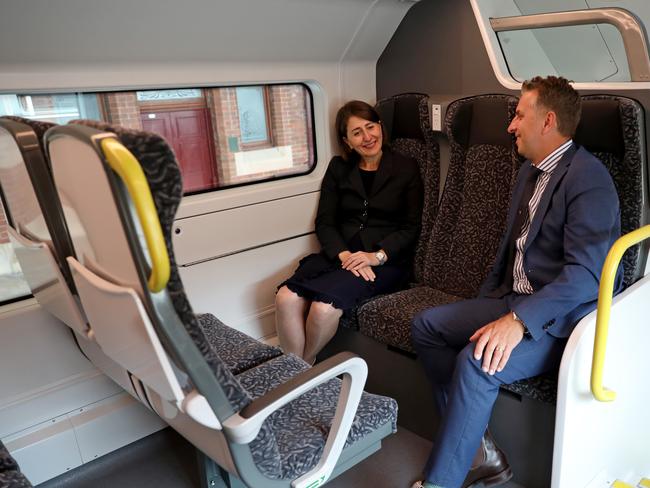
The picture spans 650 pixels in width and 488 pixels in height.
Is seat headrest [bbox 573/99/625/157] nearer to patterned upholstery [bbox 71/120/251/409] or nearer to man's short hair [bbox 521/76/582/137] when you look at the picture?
man's short hair [bbox 521/76/582/137]

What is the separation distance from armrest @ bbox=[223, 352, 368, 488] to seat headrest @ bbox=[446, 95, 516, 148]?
60.2 inches

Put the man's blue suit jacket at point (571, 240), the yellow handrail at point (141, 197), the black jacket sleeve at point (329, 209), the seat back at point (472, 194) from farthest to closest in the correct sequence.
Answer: the black jacket sleeve at point (329, 209), the seat back at point (472, 194), the man's blue suit jacket at point (571, 240), the yellow handrail at point (141, 197)

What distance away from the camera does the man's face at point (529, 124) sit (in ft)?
6.84

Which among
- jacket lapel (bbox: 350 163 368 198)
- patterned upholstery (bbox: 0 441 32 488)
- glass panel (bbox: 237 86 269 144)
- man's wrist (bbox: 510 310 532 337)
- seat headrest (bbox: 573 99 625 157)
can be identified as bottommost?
patterned upholstery (bbox: 0 441 32 488)

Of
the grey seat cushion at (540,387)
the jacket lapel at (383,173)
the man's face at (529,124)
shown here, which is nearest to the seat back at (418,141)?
the jacket lapel at (383,173)

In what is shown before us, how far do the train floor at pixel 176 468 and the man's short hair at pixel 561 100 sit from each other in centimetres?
137

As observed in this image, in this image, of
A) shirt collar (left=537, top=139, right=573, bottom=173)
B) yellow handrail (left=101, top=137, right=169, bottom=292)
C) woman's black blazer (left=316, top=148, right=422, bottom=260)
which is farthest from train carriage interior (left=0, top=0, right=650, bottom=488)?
shirt collar (left=537, top=139, right=573, bottom=173)

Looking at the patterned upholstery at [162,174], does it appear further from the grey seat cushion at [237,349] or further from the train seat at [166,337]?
the grey seat cushion at [237,349]

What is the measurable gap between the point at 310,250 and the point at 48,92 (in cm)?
161

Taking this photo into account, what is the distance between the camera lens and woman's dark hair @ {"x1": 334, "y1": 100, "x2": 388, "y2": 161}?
298cm

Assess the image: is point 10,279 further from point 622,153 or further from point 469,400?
point 622,153

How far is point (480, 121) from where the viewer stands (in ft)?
8.89

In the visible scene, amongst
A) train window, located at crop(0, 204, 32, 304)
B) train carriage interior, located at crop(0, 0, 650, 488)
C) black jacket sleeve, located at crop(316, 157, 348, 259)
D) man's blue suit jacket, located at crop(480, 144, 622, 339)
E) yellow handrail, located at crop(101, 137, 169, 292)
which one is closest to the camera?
yellow handrail, located at crop(101, 137, 169, 292)

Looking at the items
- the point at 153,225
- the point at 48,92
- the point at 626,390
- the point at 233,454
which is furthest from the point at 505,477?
the point at 48,92
